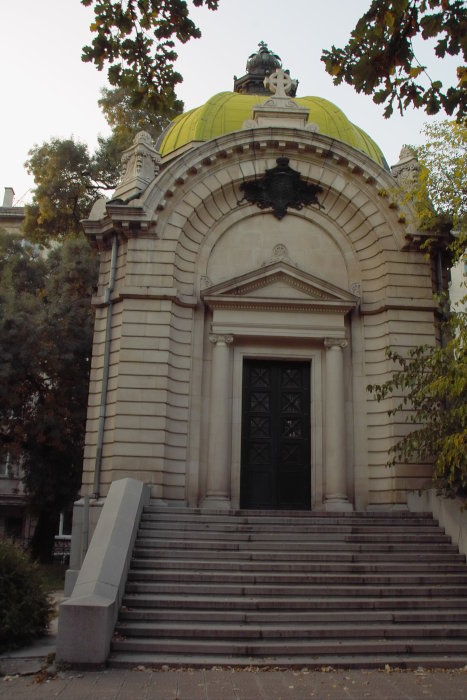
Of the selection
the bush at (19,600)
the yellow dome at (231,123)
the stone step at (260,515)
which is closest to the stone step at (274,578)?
the bush at (19,600)

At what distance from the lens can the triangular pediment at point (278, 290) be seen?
634 inches

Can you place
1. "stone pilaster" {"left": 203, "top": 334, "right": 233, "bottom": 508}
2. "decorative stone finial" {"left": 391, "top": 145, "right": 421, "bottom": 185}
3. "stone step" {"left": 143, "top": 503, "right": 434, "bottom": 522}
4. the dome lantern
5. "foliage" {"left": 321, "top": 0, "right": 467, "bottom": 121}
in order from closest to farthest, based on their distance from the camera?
"foliage" {"left": 321, "top": 0, "right": 467, "bottom": 121}
"stone step" {"left": 143, "top": 503, "right": 434, "bottom": 522}
"stone pilaster" {"left": 203, "top": 334, "right": 233, "bottom": 508}
"decorative stone finial" {"left": 391, "top": 145, "right": 421, "bottom": 185}
the dome lantern

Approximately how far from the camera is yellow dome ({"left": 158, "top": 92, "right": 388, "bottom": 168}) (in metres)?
22.3

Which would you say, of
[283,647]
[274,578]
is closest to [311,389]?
[274,578]

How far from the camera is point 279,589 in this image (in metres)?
10.0

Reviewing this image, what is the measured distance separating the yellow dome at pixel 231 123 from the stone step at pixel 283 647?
55.6ft

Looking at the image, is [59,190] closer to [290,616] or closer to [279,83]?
[279,83]

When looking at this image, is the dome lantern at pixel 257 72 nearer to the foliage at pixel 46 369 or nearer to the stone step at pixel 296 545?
the foliage at pixel 46 369

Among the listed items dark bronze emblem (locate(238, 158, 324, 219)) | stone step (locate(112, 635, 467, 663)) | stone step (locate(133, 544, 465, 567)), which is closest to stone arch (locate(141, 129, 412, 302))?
dark bronze emblem (locate(238, 158, 324, 219))

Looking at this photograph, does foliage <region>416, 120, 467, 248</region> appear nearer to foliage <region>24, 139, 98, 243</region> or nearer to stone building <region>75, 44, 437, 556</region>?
stone building <region>75, 44, 437, 556</region>

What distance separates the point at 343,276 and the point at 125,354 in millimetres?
5919

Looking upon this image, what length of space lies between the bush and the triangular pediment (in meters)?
8.22

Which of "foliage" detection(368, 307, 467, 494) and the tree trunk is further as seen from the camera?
the tree trunk

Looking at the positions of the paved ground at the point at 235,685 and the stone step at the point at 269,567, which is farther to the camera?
the stone step at the point at 269,567
